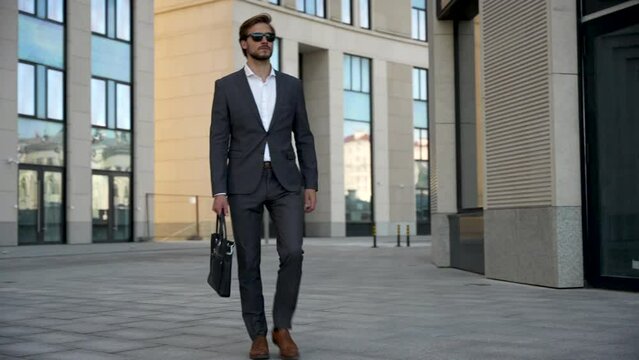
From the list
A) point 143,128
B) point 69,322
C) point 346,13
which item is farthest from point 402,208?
point 69,322

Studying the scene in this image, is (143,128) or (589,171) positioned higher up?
(143,128)

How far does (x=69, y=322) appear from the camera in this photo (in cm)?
729

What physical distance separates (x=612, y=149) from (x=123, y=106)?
2710cm

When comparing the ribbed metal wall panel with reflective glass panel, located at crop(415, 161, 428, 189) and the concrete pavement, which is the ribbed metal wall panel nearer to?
the concrete pavement

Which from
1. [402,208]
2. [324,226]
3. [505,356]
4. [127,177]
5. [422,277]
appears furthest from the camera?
[402,208]

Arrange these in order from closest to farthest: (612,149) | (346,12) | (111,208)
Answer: (612,149) → (111,208) → (346,12)

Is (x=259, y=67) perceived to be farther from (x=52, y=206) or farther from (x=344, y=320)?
(x=52, y=206)

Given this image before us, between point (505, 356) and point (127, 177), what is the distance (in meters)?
30.2

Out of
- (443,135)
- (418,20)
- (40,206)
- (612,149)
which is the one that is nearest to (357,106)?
(418,20)

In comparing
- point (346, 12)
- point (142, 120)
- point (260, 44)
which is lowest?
point (260, 44)

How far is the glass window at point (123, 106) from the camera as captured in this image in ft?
111

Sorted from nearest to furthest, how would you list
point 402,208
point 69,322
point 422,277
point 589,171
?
point 69,322, point 589,171, point 422,277, point 402,208

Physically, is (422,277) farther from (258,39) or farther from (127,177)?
(127,177)

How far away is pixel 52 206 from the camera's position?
3025 cm
